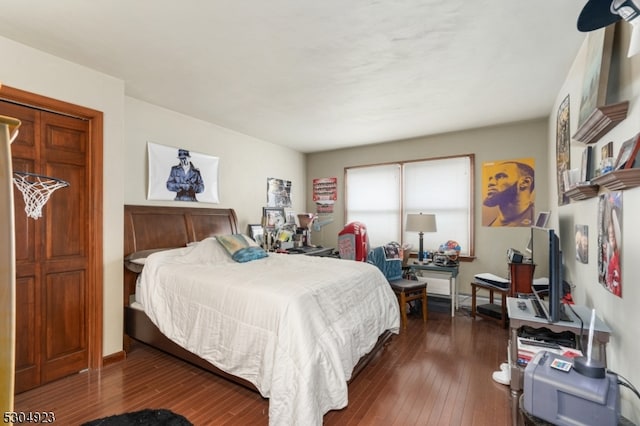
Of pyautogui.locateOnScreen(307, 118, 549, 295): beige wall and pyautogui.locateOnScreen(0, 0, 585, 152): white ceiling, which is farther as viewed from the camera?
pyautogui.locateOnScreen(307, 118, 549, 295): beige wall

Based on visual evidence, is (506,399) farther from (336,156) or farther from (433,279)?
(336,156)

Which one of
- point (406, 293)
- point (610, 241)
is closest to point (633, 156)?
→ point (610, 241)

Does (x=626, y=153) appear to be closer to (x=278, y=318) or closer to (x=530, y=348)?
(x=530, y=348)

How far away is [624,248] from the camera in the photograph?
1.48 m

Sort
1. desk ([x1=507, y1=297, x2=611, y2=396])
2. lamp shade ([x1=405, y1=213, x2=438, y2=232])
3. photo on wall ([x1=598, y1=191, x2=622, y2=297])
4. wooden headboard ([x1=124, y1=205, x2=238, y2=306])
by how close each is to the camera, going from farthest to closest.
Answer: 1. lamp shade ([x1=405, y1=213, x2=438, y2=232])
2. wooden headboard ([x1=124, y1=205, x2=238, y2=306])
3. desk ([x1=507, y1=297, x2=611, y2=396])
4. photo on wall ([x1=598, y1=191, x2=622, y2=297])

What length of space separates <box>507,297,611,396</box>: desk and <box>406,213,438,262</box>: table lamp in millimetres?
2184

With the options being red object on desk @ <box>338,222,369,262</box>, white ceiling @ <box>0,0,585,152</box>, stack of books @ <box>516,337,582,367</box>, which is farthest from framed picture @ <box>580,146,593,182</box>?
red object on desk @ <box>338,222,369,262</box>

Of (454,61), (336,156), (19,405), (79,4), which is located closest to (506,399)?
(454,61)

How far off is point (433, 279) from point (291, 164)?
126 inches

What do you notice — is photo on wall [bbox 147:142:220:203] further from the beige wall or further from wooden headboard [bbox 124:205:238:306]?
the beige wall

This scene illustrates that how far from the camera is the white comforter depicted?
1760 mm

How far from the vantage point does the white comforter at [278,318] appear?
5.77 ft

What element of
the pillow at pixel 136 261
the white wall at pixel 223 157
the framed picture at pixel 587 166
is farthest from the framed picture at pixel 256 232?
the framed picture at pixel 587 166

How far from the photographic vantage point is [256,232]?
470 centimetres
